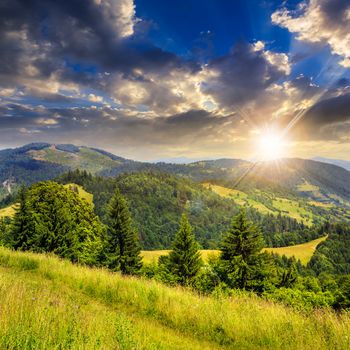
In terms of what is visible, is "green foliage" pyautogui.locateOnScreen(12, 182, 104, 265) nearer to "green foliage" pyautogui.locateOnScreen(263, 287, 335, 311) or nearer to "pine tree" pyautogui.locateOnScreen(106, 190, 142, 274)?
"pine tree" pyautogui.locateOnScreen(106, 190, 142, 274)

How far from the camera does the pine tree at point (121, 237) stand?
50719mm

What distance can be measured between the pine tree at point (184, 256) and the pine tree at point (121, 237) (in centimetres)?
874

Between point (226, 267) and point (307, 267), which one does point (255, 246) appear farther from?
point (307, 267)

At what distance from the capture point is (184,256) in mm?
45781

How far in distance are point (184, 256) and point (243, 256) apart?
1070cm

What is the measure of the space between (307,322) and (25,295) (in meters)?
7.73

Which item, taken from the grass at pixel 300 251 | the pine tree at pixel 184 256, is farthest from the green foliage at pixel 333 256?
the pine tree at pixel 184 256

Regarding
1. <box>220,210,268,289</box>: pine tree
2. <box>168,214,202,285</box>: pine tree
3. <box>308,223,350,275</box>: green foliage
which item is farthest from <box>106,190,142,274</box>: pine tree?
<box>308,223,350,275</box>: green foliage

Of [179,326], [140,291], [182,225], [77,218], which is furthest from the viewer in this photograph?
[77,218]

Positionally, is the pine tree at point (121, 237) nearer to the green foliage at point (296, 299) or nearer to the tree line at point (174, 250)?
the tree line at point (174, 250)

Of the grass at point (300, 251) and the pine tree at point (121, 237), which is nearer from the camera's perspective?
the pine tree at point (121, 237)

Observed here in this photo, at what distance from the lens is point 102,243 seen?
172ft

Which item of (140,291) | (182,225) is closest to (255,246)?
(182,225)

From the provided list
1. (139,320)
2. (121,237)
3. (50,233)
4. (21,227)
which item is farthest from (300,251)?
(139,320)
